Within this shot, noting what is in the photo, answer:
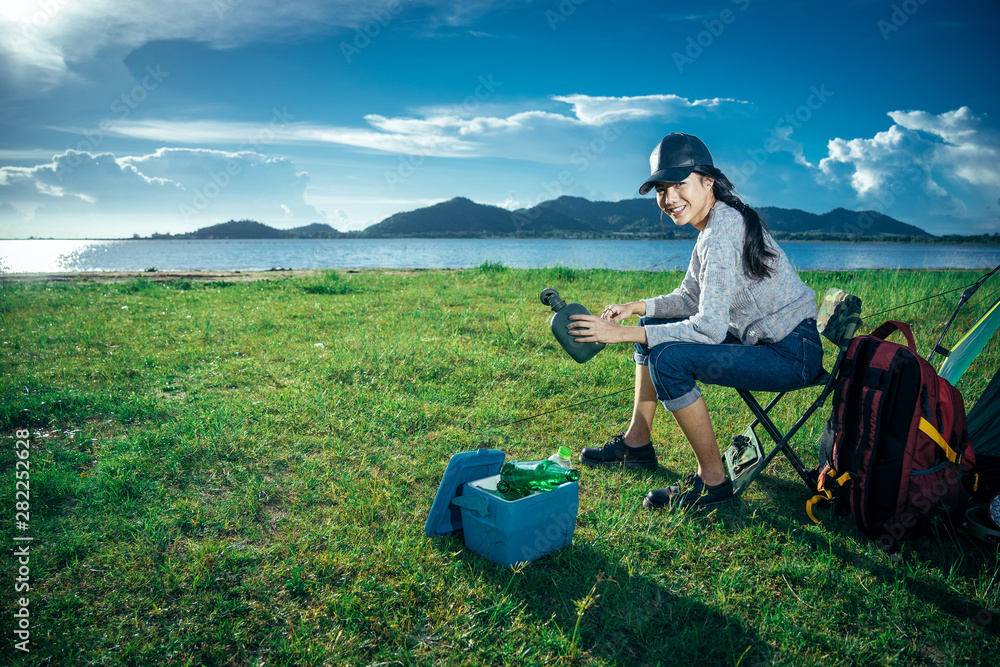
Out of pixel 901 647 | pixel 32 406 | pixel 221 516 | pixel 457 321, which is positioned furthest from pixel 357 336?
pixel 901 647

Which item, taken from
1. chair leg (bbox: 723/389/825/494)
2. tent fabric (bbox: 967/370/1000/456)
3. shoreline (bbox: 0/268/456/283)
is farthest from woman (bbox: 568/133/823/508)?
shoreline (bbox: 0/268/456/283)

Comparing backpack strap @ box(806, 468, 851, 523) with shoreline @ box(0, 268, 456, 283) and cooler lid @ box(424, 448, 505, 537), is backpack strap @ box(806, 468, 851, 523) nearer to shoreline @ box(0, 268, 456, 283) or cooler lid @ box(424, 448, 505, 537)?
cooler lid @ box(424, 448, 505, 537)

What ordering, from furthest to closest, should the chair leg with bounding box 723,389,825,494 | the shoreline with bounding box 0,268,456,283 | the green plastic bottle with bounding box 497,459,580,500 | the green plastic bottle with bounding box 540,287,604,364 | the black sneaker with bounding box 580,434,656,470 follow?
the shoreline with bounding box 0,268,456,283, the black sneaker with bounding box 580,434,656,470, the chair leg with bounding box 723,389,825,494, the green plastic bottle with bounding box 540,287,604,364, the green plastic bottle with bounding box 497,459,580,500

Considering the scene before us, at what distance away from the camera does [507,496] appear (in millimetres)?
2500

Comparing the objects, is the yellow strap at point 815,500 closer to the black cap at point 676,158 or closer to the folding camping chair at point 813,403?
the folding camping chair at point 813,403

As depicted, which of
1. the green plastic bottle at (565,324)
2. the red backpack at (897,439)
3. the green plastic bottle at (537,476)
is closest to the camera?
the red backpack at (897,439)

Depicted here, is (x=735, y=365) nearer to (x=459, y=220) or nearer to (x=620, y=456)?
(x=620, y=456)

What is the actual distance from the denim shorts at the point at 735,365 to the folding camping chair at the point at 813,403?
8 centimetres

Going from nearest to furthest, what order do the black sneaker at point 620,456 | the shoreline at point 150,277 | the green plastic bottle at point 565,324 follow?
the green plastic bottle at point 565,324
the black sneaker at point 620,456
the shoreline at point 150,277

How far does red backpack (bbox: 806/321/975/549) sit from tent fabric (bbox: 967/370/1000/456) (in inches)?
36.5

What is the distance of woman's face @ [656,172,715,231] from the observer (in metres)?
2.86

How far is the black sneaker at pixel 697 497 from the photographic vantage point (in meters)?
3.03

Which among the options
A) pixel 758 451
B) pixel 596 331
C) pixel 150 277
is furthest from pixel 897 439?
pixel 150 277

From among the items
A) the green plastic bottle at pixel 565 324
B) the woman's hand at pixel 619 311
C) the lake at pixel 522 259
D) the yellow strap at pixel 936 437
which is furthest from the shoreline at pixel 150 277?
the yellow strap at pixel 936 437
